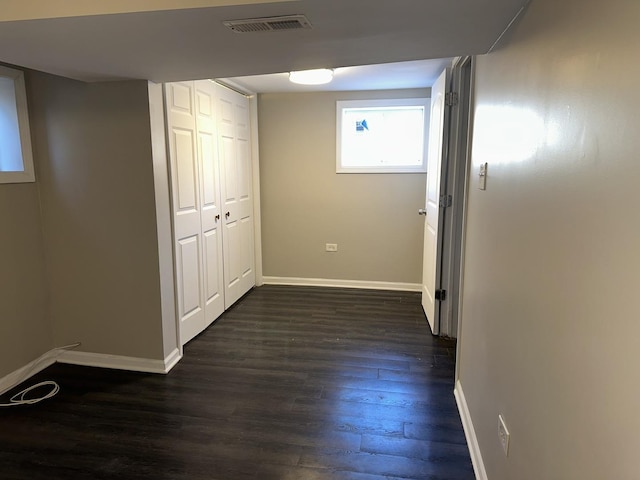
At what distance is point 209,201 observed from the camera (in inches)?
132

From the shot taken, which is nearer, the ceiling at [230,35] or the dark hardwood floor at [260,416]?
the ceiling at [230,35]

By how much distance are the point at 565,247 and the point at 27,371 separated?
10.1 feet

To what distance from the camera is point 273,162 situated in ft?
14.7

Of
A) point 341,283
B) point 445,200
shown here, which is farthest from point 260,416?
point 341,283

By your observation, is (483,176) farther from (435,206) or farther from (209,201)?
(209,201)

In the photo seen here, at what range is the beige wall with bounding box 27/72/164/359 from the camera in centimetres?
248

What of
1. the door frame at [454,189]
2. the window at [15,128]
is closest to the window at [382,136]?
the door frame at [454,189]

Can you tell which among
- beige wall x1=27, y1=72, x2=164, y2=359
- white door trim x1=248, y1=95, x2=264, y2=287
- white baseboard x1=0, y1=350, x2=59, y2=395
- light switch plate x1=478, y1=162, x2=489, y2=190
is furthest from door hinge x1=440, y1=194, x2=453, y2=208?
white baseboard x1=0, y1=350, x2=59, y2=395

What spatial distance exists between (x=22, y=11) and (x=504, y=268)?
79.1 inches

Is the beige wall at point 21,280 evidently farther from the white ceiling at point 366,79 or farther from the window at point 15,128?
the white ceiling at point 366,79

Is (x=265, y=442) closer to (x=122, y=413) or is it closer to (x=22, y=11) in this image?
(x=122, y=413)

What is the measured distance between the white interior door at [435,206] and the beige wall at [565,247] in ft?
4.53

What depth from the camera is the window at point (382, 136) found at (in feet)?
13.7

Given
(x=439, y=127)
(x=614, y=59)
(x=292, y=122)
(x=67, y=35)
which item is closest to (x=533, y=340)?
(x=614, y=59)
